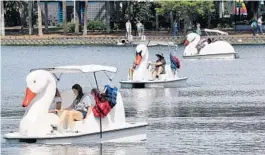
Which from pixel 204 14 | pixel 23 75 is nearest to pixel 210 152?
pixel 23 75

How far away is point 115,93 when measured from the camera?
23.4 m

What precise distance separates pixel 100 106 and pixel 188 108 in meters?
9.61

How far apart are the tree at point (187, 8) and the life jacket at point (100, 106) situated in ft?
179

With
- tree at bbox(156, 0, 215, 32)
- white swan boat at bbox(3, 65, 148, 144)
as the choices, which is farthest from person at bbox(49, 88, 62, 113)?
tree at bbox(156, 0, 215, 32)

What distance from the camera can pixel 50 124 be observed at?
22891mm

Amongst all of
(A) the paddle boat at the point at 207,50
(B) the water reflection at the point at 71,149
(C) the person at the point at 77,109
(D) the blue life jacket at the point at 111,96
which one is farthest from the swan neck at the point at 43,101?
(A) the paddle boat at the point at 207,50

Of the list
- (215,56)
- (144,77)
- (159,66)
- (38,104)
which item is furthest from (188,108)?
(215,56)

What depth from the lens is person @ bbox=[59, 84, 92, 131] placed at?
→ 22.8 m

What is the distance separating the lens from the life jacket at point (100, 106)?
23.0m

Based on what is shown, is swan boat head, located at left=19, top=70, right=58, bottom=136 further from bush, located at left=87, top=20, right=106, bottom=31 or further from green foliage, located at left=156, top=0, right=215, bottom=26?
bush, located at left=87, top=20, right=106, bottom=31

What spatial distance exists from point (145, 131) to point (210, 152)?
2833mm

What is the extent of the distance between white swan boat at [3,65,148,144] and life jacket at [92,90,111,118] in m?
0.12

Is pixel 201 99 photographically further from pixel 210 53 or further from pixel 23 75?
pixel 210 53

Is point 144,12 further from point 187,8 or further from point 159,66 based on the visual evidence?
point 159,66
